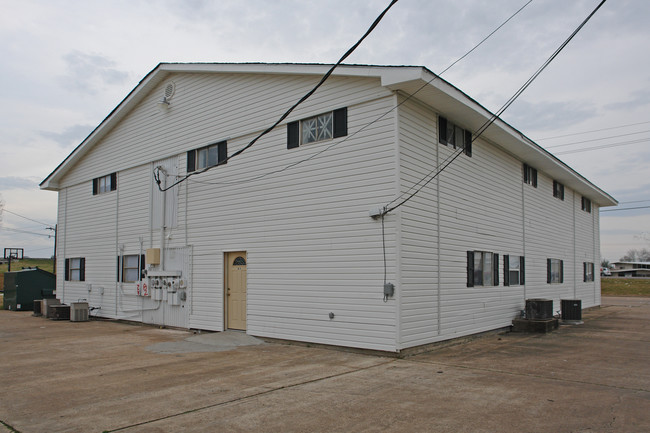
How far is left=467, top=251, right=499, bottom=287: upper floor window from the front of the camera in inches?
496

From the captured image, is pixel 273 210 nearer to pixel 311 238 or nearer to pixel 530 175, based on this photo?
pixel 311 238

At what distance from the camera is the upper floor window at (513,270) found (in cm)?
1455

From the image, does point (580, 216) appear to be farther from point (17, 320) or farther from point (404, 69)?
point (17, 320)

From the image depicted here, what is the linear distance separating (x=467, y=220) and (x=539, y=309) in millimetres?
3989

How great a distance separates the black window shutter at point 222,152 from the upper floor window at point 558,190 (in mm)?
12698

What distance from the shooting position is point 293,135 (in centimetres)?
1211

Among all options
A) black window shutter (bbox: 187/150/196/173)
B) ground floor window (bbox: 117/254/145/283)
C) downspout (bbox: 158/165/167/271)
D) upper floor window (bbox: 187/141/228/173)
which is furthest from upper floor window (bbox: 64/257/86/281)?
upper floor window (bbox: 187/141/228/173)

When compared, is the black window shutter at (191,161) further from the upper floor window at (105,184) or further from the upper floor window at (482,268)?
the upper floor window at (482,268)

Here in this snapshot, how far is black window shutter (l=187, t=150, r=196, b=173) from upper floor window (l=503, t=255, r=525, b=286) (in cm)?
945

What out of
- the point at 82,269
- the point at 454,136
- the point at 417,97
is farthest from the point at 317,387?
the point at 82,269

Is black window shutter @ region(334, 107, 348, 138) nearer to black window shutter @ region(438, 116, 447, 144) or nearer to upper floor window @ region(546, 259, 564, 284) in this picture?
black window shutter @ region(438, 116, 447, 144)

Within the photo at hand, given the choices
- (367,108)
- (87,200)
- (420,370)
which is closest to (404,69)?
(367,108)

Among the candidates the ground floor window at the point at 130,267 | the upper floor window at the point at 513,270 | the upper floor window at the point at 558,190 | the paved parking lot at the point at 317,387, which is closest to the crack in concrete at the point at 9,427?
the paved parking lot at the point at 317,387

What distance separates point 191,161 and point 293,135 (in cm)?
444
